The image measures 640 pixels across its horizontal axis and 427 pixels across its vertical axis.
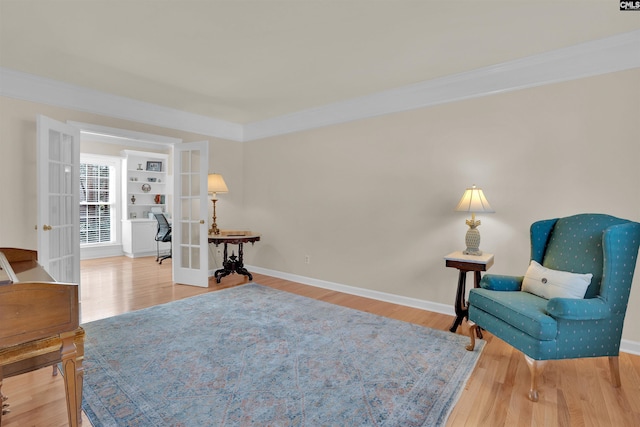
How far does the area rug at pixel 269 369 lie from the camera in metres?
1.83

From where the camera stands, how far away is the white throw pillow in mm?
2193

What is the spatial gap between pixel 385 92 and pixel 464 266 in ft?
7.50

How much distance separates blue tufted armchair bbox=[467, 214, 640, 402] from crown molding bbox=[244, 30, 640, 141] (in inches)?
54.5

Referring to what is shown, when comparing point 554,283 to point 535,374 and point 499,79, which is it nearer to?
point 535,374

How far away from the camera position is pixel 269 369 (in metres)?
2.31

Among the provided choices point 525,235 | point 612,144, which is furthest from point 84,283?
point 612,144

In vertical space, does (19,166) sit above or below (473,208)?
above

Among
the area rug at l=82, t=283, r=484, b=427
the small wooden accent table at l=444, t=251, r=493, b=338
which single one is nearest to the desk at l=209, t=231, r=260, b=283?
the area rug at l=82, t=283, r=484, b=427

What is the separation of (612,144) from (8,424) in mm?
4643

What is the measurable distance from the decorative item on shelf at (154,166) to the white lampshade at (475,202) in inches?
276

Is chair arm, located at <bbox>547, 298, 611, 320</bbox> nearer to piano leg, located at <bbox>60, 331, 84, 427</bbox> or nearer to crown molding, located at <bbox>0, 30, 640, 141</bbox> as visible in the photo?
crown molding, located at <bbox>0, 30, 640, 141</bbox>

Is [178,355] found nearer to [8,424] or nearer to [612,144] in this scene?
[8,424]

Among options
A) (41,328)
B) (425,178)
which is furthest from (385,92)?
(41,328)
